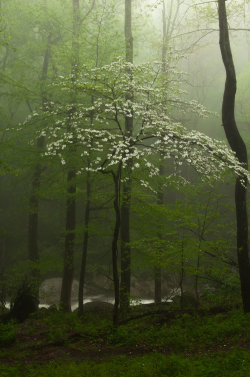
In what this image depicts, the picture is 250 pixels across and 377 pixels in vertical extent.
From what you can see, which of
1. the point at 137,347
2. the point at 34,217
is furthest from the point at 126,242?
the point at 34,217

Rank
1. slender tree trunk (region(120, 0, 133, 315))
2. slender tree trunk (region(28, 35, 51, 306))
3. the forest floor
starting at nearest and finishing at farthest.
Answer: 1. the forest floor
2. slender tree trunk (region(120, 0, 133, 315))
3. slender tree trunk (region(28, 35, 51, 306))

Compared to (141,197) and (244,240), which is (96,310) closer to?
(141,197)

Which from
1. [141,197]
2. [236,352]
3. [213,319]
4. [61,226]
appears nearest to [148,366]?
[236,352]

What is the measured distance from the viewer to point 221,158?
8.34m

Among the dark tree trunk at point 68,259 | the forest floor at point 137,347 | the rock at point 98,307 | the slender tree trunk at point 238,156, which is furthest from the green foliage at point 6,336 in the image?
the rock at point 98,307

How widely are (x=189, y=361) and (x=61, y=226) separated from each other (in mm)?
19866

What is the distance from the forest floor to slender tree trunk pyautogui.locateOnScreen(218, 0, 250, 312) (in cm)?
95

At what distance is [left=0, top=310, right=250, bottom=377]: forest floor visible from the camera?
5.36m

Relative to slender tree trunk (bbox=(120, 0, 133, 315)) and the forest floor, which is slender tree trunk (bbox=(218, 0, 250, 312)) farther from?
slender tree trunk (bbox=(120, 0, 133, 315))

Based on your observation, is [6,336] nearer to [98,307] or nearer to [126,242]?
[126,242]

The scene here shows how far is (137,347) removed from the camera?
6930 mm

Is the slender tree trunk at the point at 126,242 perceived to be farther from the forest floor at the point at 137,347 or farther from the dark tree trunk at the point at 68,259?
the dark tree trunk at the point at 68,259

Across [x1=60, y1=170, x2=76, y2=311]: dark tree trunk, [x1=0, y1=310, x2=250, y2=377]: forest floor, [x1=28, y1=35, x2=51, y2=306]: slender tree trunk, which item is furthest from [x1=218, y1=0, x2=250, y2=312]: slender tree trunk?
[x1=28, y1=35, x2=51, y2=306]: slender tree trunk

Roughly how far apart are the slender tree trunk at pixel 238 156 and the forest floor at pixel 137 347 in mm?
953
